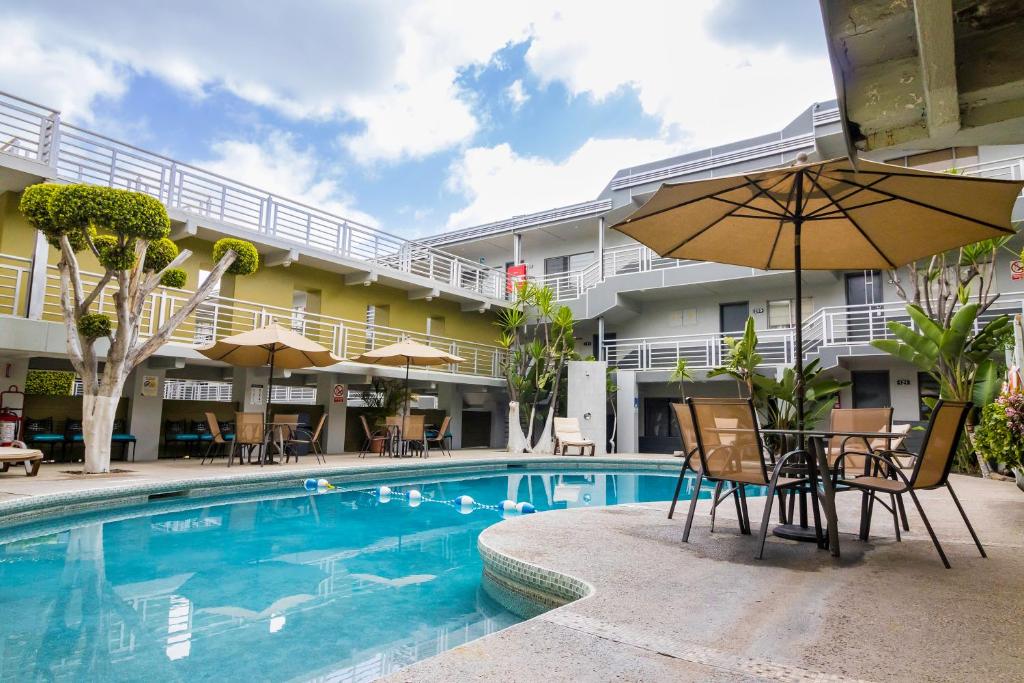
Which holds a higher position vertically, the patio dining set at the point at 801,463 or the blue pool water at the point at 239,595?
the patio dining set at the point at 801,463

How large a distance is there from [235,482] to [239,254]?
12.9ft

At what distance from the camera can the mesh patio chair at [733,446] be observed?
11.9 feet

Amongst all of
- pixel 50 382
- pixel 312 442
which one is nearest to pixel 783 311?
pixel 312 442

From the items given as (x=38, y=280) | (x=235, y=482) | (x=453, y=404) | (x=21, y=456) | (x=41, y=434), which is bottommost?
(x=235, y=482)

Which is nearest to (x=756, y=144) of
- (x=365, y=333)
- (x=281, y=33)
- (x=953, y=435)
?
(x=365, y=333)

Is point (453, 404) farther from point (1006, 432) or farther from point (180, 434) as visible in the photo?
point (1006, 432)

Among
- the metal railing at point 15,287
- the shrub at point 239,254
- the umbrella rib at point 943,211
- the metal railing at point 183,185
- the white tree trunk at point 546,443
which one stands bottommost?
the white tree trunk at point 546,443

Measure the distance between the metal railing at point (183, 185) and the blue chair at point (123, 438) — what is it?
453cm

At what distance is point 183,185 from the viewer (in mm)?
12695

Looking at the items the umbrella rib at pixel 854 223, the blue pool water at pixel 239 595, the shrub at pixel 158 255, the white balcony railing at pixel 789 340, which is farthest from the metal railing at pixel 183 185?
the umbrella rib at pixel 854 223

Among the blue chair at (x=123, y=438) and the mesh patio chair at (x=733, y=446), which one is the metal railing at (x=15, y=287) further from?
the mesh patio chair at (x=733, y=446)

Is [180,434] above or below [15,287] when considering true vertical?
below

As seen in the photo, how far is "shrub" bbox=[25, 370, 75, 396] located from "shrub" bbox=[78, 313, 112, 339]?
8893 mm

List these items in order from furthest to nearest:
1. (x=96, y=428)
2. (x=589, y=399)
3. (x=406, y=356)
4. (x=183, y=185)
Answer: (x=589, y=399)
(x=406, y=356)
(x=183, y=185)
(x=96, y=428)
